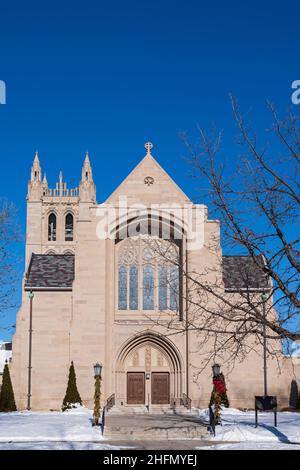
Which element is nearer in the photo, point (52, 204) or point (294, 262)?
point (294, 262)

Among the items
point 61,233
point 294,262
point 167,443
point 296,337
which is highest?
point 61,233

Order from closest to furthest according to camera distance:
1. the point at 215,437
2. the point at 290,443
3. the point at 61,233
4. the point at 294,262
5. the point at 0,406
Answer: the point at 294,262 → the point at 290,443 → the point at 215,437 → the point at 0,406 → the point at 61,233

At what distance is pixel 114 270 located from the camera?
39.2 meters

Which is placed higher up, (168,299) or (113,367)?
(168,299)

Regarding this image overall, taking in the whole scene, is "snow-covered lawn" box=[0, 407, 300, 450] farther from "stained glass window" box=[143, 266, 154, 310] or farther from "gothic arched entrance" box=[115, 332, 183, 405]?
"stained glass window" box=[143, 266, 154, 310]

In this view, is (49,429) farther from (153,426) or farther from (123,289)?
(123,289)

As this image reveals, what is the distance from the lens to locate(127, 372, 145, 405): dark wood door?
128 feet

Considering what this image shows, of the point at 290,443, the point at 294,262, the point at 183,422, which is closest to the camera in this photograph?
the point at 294,262

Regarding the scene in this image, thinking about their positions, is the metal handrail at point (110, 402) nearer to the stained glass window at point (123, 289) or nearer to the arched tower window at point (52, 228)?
the stained glass window at point (123, 289)

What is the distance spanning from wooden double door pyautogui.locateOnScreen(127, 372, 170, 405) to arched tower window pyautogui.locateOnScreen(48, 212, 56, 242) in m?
47.6

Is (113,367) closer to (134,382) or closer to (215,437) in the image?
(134,382)

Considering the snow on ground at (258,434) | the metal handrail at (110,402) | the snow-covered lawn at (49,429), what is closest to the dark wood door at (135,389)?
the metal handrail at (110,402)

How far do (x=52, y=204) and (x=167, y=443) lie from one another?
64.1 m
